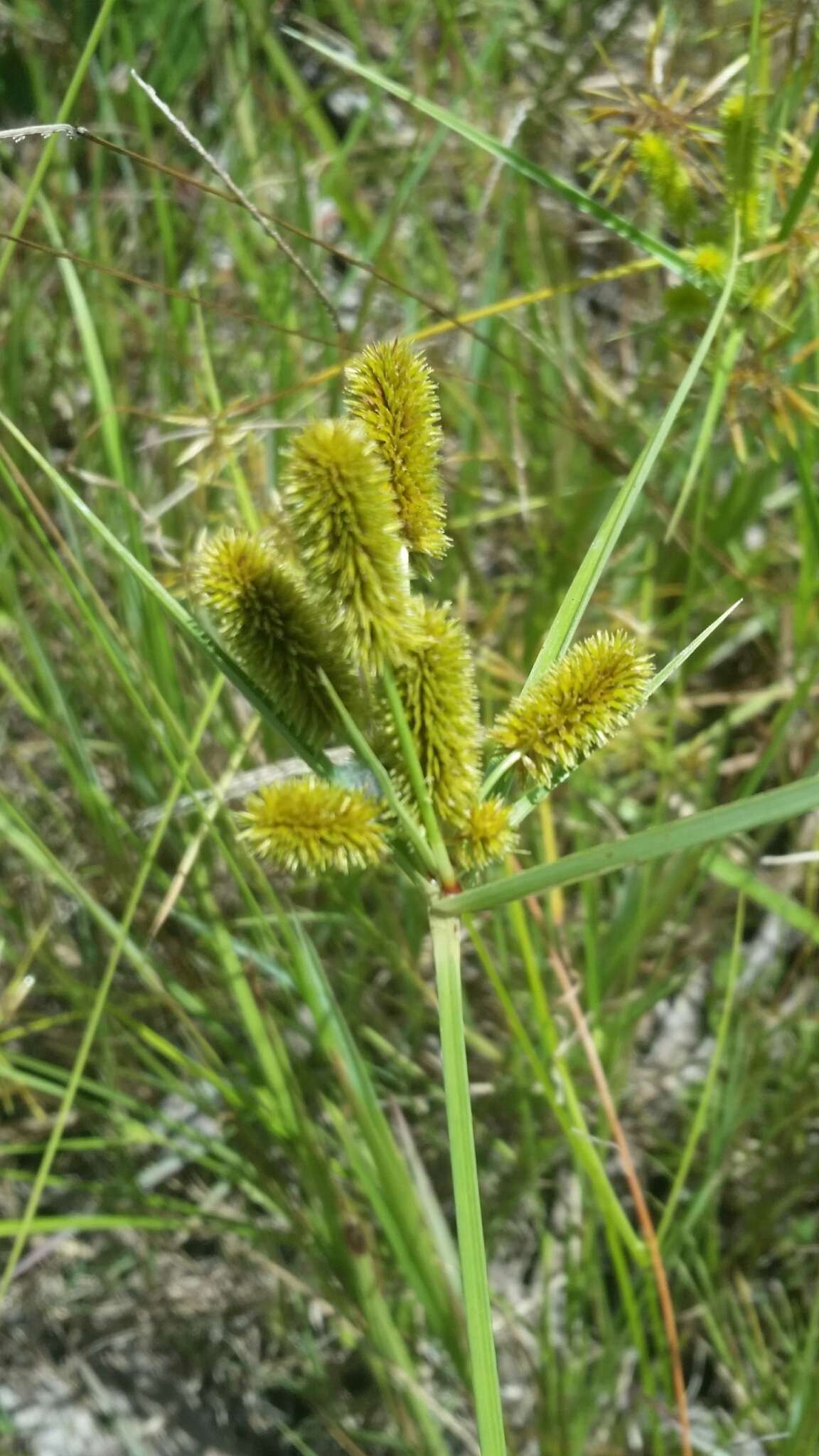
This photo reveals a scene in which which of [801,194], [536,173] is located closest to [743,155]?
[801,194]

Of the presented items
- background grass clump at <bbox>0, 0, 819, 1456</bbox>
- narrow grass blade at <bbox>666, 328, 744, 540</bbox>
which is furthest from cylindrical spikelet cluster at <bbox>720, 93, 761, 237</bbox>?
narrow grass blade at <bbox>666, 328, 744, 540</bbox>

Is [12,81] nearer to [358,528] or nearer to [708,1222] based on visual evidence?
[358,528]

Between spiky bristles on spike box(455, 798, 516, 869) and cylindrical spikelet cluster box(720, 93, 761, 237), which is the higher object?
cylindrical spikelet cluster box(720, 93, 761, 237)

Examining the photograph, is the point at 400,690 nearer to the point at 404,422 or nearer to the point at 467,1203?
the point at 404,422

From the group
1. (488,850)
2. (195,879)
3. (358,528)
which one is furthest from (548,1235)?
(358,528)

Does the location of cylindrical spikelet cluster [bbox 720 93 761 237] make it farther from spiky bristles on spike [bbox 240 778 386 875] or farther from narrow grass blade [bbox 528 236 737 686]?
spiky bristles on spike [bbox 240 778 386 875]

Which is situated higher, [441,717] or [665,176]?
[665,176]

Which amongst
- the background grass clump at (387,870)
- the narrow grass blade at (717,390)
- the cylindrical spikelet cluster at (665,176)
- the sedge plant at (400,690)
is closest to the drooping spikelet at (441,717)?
the sedge plant at (400,690)
